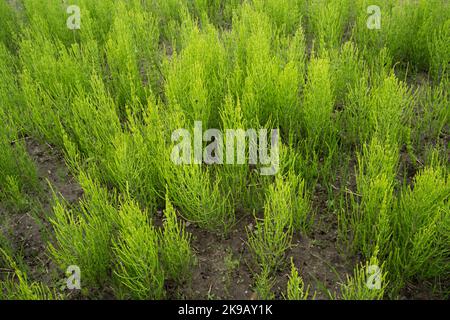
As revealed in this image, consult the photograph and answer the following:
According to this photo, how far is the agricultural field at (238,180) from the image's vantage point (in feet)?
6.77

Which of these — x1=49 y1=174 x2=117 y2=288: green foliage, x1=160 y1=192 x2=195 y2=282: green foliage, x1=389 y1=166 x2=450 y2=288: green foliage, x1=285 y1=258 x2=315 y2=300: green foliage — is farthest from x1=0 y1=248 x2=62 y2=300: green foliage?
x1=389 y1=166 x2=450 y2=288: green foliage

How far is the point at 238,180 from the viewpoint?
2537mm

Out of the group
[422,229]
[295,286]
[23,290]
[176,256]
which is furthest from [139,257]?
[422,229]

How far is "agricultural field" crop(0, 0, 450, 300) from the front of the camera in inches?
81.3

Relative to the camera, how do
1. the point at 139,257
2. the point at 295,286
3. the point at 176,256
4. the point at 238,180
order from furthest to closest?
the point at 238,180 < the point at 176,256 < the point at 139,257 < the point at 295,286

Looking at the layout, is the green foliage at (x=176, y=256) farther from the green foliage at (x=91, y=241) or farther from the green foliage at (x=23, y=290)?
the green foliage at (x=23, y=290)

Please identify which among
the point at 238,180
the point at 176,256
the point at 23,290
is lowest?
the point at 176,256

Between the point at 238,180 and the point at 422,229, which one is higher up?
the point at 238,180

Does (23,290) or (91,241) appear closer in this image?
(23,290)

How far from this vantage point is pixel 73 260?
2.11 metres

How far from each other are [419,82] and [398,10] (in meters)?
0.77

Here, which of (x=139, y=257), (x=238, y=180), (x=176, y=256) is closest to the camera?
(x=139, y=257)

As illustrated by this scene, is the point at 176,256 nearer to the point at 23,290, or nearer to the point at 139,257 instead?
the point at 139,257
